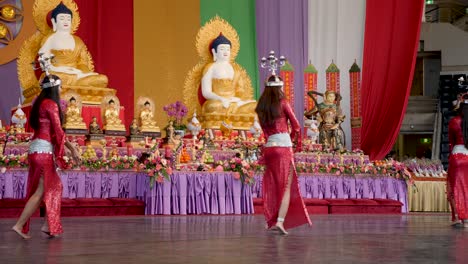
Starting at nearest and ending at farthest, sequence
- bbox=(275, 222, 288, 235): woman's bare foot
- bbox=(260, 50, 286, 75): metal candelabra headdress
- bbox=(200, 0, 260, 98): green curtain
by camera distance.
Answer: bbox=(275, 222, 288, 235): woman's bare foot → bbox=(260, 50, 286, 75): metal candelabra headdress → bbox=(200, 0, 260, 98): green curtain

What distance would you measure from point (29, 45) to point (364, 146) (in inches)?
239

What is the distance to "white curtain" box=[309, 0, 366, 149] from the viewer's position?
1576 centimetres

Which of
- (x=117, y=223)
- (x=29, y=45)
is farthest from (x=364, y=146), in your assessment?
(x=117, y=223)

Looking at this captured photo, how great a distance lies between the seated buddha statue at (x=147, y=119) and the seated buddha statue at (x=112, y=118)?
0.37m

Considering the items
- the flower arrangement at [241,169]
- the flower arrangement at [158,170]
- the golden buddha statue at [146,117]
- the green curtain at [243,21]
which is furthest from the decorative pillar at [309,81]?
the flower arrangement at [158,170]

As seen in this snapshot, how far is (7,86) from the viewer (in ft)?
44.2

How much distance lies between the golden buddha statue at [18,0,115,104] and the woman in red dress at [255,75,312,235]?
601 centimetres

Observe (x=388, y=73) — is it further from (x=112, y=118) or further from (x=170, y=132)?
(x=112, y=118)

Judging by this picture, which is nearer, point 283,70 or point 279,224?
point 279,224

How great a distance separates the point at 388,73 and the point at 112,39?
15.9 feet

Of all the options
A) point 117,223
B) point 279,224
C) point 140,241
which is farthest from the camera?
point 117,223

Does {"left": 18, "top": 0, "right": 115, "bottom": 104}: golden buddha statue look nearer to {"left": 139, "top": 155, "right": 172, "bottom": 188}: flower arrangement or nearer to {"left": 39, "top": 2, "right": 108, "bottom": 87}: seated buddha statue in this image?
{"left": 39, "top": 2, "right": 108, "bottom": 87}: seated buddha statue

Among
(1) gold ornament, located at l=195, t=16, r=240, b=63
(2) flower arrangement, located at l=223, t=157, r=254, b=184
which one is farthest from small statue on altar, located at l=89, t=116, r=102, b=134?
(1) gold ornament, located at l=195, t=16, r=240, b=63

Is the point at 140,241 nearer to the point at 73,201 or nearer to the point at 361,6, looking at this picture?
the point at 73,201
